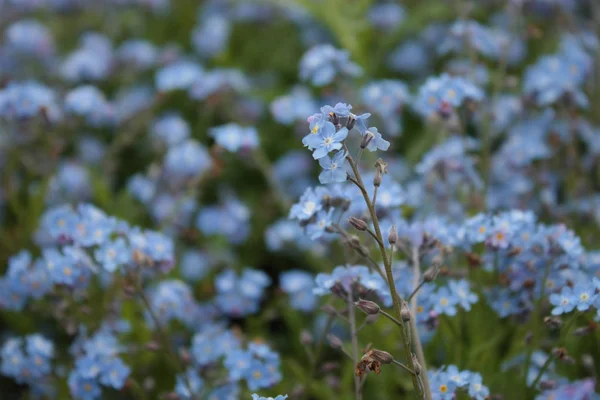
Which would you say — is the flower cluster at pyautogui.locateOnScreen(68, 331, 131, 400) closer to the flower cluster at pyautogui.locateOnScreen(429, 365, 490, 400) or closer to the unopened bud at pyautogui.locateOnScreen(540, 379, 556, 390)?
the flower cluster at pyautogui.locateOnScreen(429, 365, 490, 400)

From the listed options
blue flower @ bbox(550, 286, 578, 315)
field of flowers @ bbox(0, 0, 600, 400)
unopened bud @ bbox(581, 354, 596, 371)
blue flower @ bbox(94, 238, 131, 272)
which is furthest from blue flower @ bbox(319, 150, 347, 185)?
unopened bud @ bbox(581, 354, 596, 371)

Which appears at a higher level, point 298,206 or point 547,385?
point 298,206

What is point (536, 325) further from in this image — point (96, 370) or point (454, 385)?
point (96, 370)

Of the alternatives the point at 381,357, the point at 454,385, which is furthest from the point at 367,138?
the point at 454,385

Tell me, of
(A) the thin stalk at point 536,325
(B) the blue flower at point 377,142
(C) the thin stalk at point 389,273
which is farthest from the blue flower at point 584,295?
(B) the blue flower at point 377,142

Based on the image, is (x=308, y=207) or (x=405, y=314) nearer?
(x=405, y=314)

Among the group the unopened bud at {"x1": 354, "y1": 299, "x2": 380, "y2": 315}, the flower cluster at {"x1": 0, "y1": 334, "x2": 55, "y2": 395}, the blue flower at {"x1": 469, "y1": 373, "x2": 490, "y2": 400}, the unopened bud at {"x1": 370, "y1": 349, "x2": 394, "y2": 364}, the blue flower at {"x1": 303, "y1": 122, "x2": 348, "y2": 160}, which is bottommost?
the unopened bud at {"x1": 370, "y1": 349, "x2": 394, "y2": 364}

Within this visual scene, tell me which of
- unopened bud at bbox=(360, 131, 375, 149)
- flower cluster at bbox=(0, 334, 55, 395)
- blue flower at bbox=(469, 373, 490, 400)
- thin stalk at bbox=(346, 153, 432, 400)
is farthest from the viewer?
flower cluster at bbox=(0, 334, 55, 395)

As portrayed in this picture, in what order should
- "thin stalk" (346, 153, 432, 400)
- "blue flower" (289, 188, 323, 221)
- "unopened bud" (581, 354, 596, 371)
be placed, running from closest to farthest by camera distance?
"thin stalk" (346, 153, 432, 400)
"blue flower" (289, 188, 323, 221)
"unopened bud" (581, 354, 596, 371)
